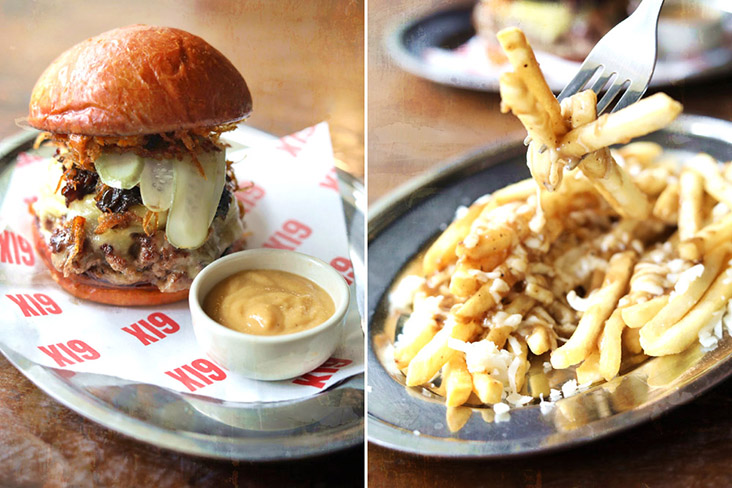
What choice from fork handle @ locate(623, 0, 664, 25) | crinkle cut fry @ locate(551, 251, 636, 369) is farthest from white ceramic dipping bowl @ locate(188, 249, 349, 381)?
fork handle @ locate(623, 0, 664, 25)

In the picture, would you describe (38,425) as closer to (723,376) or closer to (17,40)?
(17,40)

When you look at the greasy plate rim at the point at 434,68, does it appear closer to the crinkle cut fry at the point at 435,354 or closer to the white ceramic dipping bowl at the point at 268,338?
the white ceramic dipping bowl at the point at 268,338

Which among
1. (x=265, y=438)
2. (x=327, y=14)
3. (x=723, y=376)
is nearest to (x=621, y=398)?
(x=723, y=376)

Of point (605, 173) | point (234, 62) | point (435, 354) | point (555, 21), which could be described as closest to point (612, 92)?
point (605, 173)

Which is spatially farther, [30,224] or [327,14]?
[30,224]

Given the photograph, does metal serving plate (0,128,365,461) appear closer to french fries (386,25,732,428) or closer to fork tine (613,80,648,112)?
french fries (386,25,732,428)

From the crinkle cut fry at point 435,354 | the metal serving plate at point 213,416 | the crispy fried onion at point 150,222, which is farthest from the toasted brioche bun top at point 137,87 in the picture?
the crinkle cut fry at point 435,354
